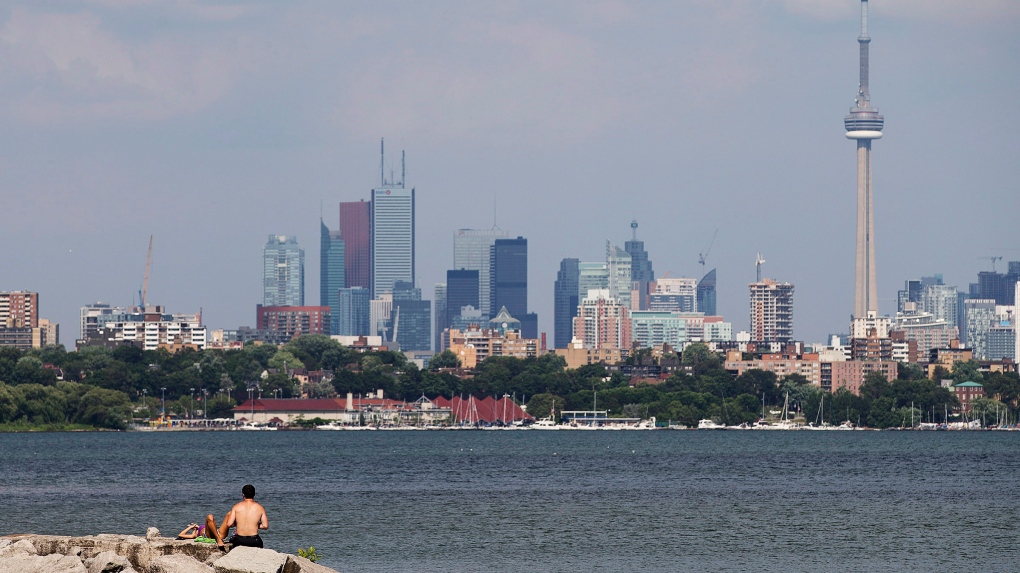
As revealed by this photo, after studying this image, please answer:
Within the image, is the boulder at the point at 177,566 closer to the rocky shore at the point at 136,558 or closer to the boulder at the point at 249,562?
the rocky shore at the point at 136,558

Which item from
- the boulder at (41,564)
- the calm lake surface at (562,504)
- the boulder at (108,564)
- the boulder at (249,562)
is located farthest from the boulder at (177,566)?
the calm lake surface at (562,504)

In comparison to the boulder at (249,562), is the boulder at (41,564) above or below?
below

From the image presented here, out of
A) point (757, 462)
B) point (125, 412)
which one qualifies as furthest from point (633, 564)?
point (125, 412)

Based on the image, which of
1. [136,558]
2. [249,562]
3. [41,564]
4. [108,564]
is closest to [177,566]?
[249,562]

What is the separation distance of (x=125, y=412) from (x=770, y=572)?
153295mm

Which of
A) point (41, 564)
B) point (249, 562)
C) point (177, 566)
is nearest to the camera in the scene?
point (177, 566)

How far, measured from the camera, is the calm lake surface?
52875mm

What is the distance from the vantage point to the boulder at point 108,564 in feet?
107

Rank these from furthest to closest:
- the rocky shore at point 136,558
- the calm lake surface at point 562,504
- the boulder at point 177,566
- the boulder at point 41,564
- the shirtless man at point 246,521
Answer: the calm lake surface at point 562,504, the shirtless man at point 246,521, the boulder at point 41,564, the rocky shore at point 136,558, the boulder at point 177,566

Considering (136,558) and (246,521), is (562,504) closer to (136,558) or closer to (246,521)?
(136,558)

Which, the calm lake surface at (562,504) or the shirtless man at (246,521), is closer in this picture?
the shirtless man at (246,521)

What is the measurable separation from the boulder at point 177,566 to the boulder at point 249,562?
274 mm

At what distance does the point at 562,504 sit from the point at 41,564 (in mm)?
41585

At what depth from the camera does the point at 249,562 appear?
32.0 m
